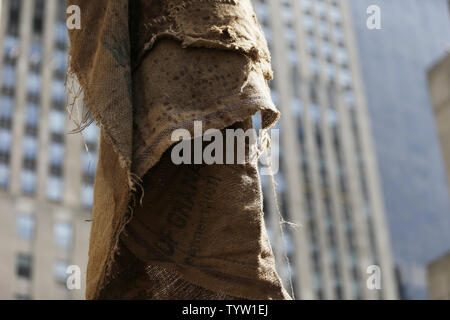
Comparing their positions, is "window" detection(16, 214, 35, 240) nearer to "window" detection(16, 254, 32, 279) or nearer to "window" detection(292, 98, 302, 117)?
"window" detection(16, 254, 32, 279)

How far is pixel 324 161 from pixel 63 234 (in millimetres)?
28124

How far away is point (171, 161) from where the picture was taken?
3217 mm

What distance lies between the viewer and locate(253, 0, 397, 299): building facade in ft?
224

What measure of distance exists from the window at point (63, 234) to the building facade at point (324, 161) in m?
16.5

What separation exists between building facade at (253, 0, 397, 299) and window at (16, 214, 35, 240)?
755 inches

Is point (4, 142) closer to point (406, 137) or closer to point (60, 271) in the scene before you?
point (60, 271)

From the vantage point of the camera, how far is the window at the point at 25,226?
2095 inches

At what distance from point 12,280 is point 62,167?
407 inches

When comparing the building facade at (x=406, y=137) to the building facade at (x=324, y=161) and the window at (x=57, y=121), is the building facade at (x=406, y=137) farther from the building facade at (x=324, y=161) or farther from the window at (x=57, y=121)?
the window at (x=57, y=121)

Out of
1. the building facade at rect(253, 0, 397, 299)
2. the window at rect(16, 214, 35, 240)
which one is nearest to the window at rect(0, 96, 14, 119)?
the window at rect(16, 214, 35, 240)

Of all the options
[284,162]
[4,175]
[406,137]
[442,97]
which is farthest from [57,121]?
[406,137]

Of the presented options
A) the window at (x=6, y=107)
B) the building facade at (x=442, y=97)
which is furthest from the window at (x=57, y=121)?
the building facade at (x=442, y=97)

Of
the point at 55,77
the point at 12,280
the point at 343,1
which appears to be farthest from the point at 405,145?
the point at 12,280

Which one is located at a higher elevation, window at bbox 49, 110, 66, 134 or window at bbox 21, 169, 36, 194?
window at bbox 49, 110, 66, 134
